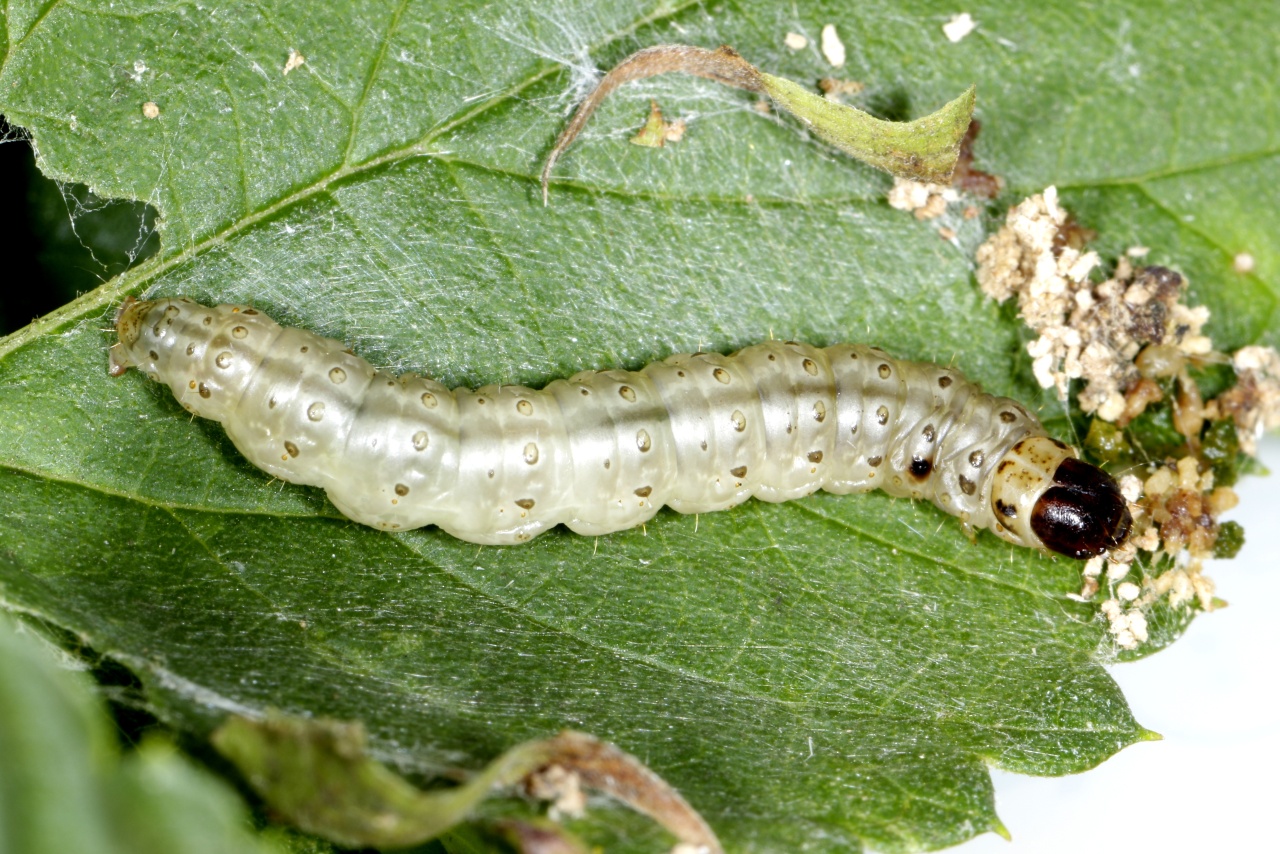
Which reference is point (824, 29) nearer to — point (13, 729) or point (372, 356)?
point (372, 356)

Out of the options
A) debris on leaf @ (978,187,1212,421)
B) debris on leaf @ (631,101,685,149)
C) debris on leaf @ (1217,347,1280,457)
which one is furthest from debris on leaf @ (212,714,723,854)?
debris on leaf @ (1217,347,1280,457)

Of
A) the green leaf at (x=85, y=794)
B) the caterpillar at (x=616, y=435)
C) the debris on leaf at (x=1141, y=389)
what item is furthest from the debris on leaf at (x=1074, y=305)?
the green leaf at (x=85, y=794)

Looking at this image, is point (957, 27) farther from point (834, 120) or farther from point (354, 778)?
point (354, 778)

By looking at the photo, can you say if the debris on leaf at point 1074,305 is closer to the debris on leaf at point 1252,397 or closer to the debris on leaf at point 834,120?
the debris on leaf at point 1252,397

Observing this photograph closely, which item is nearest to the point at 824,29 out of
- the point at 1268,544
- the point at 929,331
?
the point at 929,331

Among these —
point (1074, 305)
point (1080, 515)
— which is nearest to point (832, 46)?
point (1074, 305)

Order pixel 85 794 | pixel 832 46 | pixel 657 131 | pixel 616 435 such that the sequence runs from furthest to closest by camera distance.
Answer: pixel 832 46 → pixel 657 131 → pixel 616 435 → pixel 85 794
